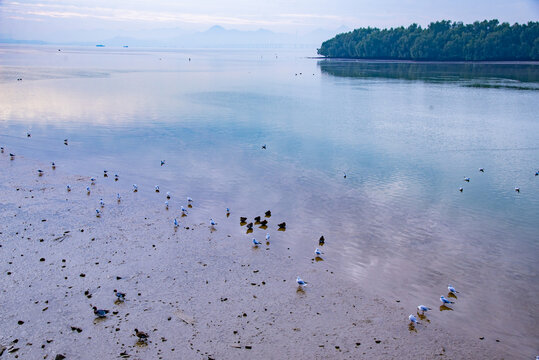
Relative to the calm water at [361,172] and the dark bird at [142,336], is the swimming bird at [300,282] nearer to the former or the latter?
the calm water at [361,172]

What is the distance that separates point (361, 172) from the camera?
1171 inches

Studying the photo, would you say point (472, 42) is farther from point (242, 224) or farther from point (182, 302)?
point (182, 302)

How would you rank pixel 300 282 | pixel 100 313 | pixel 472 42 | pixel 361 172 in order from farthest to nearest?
1. pixel 472 42
2. pixel 361 172
3. pixel 300 282
4. pixel 100 313

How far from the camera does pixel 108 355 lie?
462 inches

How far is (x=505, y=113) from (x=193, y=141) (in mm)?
41189

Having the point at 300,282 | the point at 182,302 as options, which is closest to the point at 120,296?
the point at 182,302

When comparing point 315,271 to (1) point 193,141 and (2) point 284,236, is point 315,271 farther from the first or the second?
(1) point 193,141

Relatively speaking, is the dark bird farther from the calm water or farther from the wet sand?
→ the calm water

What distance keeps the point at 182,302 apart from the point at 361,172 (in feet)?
61.6

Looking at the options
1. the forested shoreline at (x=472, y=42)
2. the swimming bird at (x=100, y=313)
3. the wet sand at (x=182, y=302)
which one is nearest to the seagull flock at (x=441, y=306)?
the wet sand at (x=182, y=302)

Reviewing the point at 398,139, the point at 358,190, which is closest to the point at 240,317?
the point at 358,190

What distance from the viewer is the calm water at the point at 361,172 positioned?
16531 millimetres

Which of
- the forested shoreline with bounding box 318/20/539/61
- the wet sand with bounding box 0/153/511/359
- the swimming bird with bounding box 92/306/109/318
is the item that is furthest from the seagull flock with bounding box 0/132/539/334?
the forested shoreline with bounding box 318/20/539/61

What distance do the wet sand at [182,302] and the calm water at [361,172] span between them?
3.81 ft
